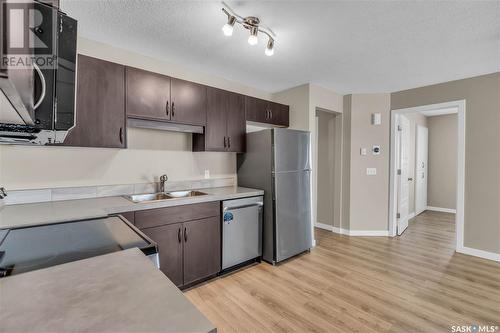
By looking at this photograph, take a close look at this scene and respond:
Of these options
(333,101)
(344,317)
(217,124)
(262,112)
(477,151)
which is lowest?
(344,317)

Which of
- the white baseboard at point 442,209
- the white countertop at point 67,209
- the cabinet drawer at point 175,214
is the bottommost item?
the white baseboard at point 442,209

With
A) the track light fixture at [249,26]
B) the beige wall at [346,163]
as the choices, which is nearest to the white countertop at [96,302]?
the track light fixture at [249,26]

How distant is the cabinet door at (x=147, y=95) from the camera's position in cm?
224

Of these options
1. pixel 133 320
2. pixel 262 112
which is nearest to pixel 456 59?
pixel 262 112

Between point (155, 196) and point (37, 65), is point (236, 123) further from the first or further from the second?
point (37, 65)

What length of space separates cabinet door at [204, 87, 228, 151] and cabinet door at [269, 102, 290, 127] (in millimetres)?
827

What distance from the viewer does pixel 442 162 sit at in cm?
567

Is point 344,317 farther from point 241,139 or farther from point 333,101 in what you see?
point 333,101

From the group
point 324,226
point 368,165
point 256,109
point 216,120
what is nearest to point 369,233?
point 324,226

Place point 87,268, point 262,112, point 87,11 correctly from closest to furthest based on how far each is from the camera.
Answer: point 87,268
point 87,11
point 262,112

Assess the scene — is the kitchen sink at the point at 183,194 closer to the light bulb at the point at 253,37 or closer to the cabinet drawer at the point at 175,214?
the cabinet drawer at the point at 175,214

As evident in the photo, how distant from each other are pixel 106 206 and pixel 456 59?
3840 mm

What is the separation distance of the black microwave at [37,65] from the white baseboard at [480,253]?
4.45 metres

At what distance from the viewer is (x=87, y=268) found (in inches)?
30.9
